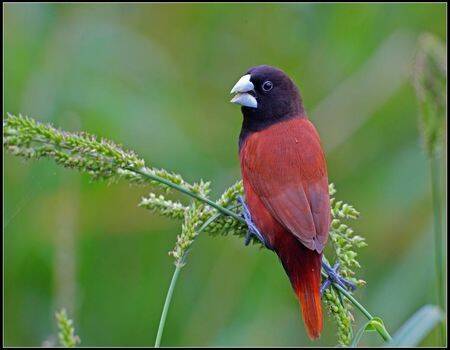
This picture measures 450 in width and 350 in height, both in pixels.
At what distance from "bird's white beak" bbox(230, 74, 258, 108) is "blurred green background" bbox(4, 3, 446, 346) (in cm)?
77

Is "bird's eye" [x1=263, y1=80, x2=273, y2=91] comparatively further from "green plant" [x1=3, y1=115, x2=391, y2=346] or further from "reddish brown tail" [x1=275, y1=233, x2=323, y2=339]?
"green plant" [x1=3, y1=115, x2=391, y2=346]

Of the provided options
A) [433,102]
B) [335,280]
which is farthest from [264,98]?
[433,102]

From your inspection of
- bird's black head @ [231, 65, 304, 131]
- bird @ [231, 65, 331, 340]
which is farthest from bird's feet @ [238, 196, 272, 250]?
bird's black head @ [231, 65, 304, 131]

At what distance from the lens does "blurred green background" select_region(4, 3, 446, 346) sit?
426 centimetres

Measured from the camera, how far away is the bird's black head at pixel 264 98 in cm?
361

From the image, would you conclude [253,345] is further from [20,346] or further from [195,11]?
[195,11]

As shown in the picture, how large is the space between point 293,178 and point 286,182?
0.03m

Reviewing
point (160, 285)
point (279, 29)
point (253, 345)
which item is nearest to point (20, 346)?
point (160, 285)

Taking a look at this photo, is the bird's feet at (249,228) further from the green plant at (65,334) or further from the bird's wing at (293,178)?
the green plant at (65,334)

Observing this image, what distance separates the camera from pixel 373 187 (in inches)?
184

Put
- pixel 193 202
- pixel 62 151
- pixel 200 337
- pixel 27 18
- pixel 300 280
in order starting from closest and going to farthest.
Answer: pixel 62 151 < pixel 193 202 < pixel 300 280 < pixel 200 337 < pixel 27 18

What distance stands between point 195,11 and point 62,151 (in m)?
3.41

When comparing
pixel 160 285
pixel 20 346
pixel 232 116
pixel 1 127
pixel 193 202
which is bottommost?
pixel 20 346

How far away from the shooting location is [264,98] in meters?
3.67
